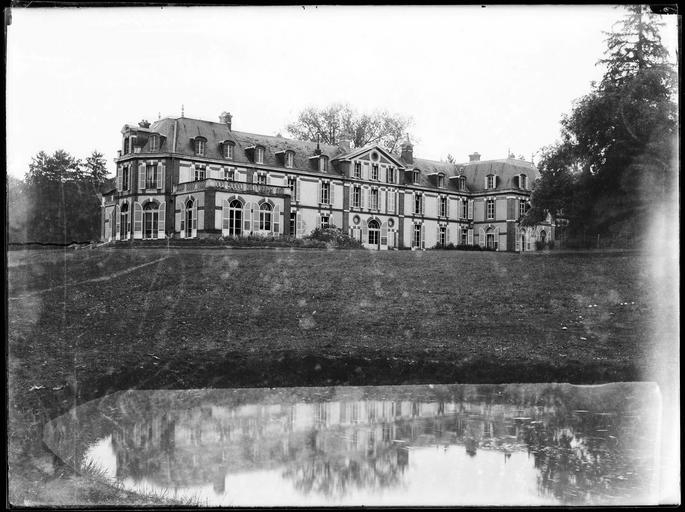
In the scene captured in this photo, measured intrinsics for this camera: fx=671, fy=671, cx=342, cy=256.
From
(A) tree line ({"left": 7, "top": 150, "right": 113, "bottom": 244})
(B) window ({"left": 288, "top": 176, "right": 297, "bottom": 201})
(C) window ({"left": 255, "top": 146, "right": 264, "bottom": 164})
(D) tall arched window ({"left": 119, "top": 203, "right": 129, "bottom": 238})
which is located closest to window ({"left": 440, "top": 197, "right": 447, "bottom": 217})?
(B) window ({"left": 288, "top": 176, "right": 297, "bottom": 201})

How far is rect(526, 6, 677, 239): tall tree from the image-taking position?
1759 cm

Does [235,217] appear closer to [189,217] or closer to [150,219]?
[189,217]

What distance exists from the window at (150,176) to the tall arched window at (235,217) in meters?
4.33

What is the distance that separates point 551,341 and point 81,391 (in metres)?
11.2

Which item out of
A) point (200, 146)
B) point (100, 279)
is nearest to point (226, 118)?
point (200, 146)

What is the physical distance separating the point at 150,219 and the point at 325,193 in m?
10.4

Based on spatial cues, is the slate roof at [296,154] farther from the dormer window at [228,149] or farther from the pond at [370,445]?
the pond at [370,445]

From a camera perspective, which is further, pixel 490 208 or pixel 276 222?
pixel 490 208

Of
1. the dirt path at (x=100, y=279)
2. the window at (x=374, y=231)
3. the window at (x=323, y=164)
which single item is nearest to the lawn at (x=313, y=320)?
the dirt path at (x=100, y=279)

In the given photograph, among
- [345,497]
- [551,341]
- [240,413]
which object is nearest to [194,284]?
[240,413]

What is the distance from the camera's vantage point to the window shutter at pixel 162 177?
32.8 metres

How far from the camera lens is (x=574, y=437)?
9.62 m

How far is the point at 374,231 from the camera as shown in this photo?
40000mm

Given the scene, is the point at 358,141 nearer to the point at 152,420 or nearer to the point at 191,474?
the point at 152,420
